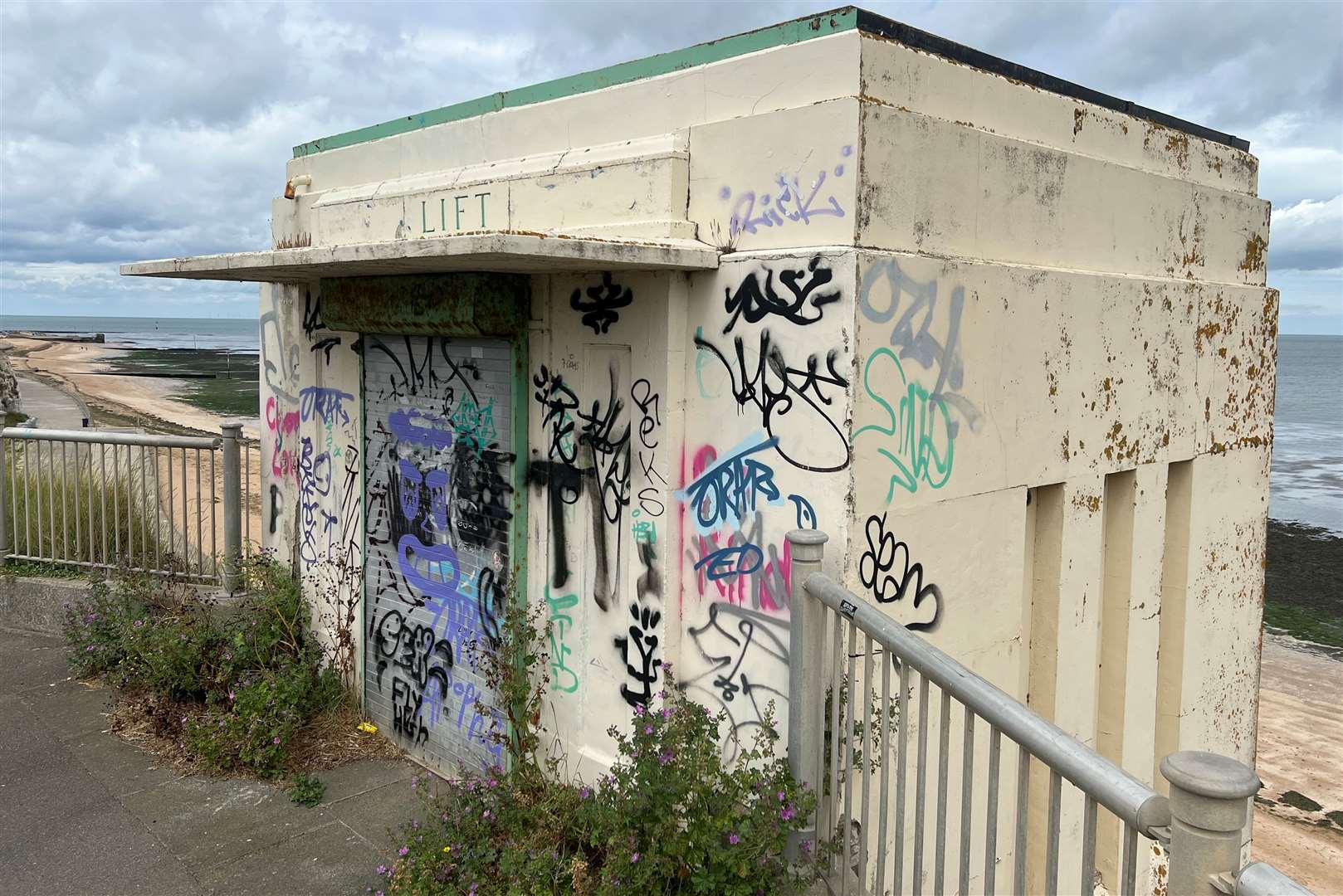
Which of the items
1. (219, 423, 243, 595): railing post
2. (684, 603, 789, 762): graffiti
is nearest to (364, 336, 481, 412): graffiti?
(219, 423, 243, 595): railing post

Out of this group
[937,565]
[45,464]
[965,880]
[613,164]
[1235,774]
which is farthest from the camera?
[45,464]

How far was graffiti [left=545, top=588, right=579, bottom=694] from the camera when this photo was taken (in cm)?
482

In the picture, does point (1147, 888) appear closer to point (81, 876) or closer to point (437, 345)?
point (437, 345)

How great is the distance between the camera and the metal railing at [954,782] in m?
1.67

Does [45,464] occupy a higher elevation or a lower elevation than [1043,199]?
lower

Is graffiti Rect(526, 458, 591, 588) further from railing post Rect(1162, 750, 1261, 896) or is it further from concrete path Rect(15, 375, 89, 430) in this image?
concrete path Rect(15, 375, 89, 430)

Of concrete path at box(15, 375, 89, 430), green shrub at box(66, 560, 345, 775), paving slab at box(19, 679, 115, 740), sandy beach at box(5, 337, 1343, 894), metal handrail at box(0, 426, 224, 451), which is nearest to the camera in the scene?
green shrub at box(66, 560, 345, 775)

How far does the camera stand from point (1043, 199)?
15.7ft

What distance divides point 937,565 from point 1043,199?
1.94m

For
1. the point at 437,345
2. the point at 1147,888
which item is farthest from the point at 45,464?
the point at 1147,888

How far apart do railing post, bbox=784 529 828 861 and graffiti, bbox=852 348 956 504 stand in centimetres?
50

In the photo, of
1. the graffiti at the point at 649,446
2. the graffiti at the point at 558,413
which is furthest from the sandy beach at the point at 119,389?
the graffiti at the point at 649,446

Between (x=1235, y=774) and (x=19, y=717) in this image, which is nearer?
(x=1235, y=774)

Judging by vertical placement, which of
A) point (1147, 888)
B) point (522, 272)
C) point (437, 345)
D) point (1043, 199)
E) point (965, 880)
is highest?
point (1043, 199)
